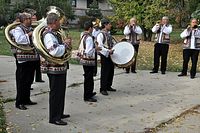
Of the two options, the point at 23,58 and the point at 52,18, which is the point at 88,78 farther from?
the point at 52,18

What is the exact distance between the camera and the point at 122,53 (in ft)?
34.2

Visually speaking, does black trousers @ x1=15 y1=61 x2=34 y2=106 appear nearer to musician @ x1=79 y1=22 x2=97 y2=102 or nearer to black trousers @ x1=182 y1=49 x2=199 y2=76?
musician @ x1=79 y1=22 x2=97 y2=102

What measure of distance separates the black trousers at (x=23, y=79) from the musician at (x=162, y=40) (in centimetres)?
585

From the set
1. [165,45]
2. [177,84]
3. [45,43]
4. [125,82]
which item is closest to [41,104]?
[45,43]

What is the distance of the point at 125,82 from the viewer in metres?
12.1

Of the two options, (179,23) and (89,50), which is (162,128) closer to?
(89,50)

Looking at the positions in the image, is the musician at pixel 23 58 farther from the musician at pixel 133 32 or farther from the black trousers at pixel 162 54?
the black trousers at pixel 162 54

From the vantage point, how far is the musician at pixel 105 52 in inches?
385

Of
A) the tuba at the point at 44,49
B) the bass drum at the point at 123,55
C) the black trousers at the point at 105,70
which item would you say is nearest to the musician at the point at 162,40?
the bass drum at the point at 123,55

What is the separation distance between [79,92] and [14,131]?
350 centimetres

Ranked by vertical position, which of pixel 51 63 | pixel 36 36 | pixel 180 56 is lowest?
pixel 180 56

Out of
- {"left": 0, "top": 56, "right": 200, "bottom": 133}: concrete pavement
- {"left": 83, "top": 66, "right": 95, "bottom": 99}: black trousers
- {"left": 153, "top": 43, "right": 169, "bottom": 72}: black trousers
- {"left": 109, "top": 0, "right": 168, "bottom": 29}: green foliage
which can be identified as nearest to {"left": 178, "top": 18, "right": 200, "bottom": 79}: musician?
{"left": 0, "top": 56, "right": 200, "bottom": 133}: concrete pavement

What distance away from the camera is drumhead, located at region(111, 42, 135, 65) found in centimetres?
1026

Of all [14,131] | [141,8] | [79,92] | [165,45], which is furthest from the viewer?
[141,8]
